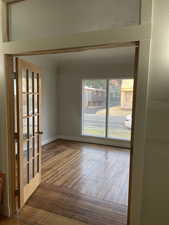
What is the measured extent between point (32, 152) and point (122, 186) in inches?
69.1

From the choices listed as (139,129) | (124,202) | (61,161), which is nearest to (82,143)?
(61,161)

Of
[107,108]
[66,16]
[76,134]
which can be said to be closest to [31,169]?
[66,16]

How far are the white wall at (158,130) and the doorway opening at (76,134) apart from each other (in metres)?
0.21

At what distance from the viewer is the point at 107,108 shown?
539 centimetres

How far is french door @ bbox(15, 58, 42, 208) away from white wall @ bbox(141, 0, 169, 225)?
5.45 feet

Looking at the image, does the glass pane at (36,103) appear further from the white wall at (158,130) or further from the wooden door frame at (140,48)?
the white wall at (158,130)

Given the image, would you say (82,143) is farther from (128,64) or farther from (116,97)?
(128,64)

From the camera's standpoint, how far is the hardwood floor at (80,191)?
220 centimetres

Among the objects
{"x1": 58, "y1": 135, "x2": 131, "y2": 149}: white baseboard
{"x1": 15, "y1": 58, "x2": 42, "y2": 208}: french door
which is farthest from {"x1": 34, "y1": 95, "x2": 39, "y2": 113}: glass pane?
{"x1": 58, "y1": 135, "x2": 131, "y2": 149}: white baseboard

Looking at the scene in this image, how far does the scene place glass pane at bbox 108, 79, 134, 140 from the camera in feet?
16.8

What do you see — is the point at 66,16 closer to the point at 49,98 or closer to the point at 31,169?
the point at 31,169

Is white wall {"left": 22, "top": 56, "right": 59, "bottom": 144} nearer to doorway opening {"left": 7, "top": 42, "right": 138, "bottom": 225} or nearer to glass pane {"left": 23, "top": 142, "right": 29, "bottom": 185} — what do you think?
doorway opening {"left": 7, "top": 42, "right": 138, "bottom": 225}

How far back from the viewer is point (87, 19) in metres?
1.60

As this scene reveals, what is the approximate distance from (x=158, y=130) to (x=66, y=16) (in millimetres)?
1469
